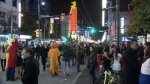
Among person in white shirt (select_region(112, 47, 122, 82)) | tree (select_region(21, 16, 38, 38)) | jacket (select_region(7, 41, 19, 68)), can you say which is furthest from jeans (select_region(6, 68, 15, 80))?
tree (select_region(21, 16, 38, 38))

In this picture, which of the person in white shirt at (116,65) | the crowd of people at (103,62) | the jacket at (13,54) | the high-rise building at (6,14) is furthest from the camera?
the high-rise building at (6,14)

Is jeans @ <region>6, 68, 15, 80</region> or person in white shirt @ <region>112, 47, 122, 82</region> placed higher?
person in white shirt @ <region>112, 47, 122, 82</region>

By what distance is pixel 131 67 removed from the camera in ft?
21.5

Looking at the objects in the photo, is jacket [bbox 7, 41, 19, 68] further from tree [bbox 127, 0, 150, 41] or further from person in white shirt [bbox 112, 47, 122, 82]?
tree [bbox 127, 0, 150, 41]

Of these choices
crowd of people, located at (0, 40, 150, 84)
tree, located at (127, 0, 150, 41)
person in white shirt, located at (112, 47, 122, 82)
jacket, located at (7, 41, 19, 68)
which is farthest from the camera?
tree, located at (127, 0, 150, 41)

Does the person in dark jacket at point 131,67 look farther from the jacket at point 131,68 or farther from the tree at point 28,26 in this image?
the tree at point 28,26

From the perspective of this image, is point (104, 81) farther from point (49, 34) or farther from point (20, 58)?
point (49, 34)

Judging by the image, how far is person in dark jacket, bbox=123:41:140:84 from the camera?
654 centimetres

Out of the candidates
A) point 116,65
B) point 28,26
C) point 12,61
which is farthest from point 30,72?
point 28,26

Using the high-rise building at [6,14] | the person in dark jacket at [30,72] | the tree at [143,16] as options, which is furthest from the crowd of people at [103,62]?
the high-rise building at [6,14]

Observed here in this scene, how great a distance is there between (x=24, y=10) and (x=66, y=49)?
50627mm

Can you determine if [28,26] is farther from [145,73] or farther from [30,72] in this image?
[145,73]

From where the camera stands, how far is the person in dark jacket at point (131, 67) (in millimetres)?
6543

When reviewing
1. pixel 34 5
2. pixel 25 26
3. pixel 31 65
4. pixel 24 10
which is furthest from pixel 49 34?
pixel 31 65
